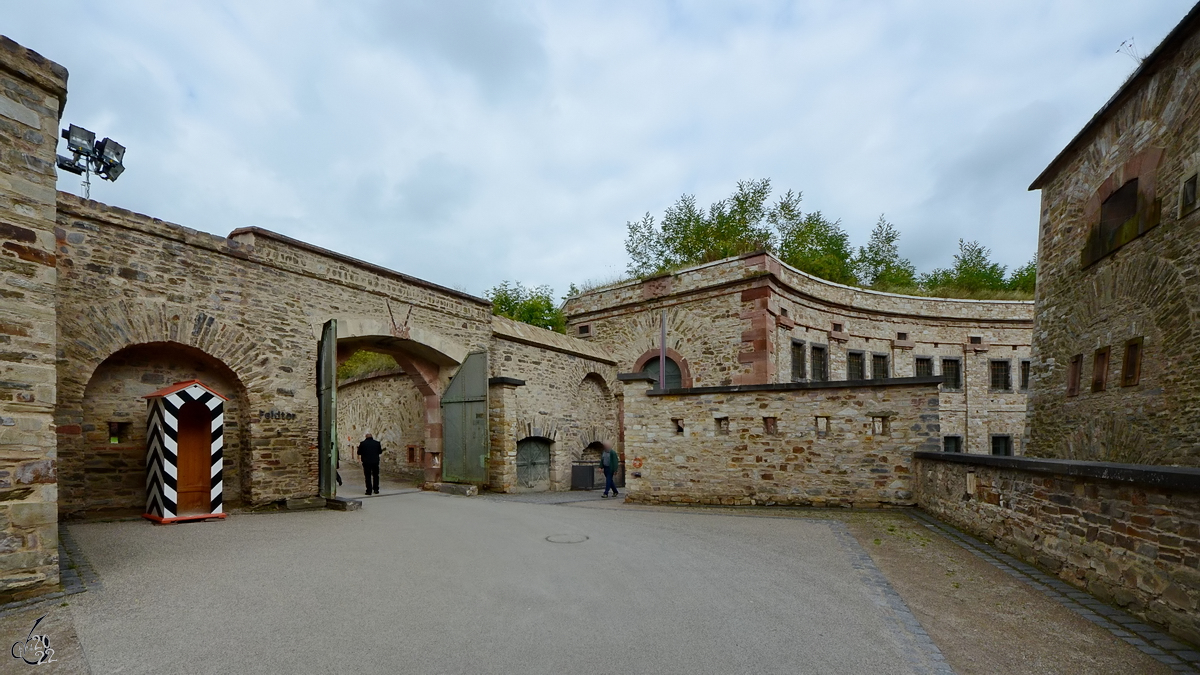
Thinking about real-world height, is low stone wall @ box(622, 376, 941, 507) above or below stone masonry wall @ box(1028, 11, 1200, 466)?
below

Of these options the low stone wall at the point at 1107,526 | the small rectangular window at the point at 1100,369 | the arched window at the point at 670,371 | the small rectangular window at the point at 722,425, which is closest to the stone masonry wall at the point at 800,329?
the arched window at the point at 670,371

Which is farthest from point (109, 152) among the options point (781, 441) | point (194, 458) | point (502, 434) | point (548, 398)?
point (781, 441)

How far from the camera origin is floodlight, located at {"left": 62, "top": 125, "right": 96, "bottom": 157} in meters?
8.75

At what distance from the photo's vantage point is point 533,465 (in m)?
15.3

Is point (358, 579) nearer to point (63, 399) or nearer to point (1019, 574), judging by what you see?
point (63, 399)

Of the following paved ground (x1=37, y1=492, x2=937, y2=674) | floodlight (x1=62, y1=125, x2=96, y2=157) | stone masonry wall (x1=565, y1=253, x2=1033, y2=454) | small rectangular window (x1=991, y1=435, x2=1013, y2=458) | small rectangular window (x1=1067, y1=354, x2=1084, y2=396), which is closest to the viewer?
paved ground (x1=37, y1=492, x2=937, y2=674)

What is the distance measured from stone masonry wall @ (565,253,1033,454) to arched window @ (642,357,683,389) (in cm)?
40

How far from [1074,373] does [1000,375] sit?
1512 centimetres

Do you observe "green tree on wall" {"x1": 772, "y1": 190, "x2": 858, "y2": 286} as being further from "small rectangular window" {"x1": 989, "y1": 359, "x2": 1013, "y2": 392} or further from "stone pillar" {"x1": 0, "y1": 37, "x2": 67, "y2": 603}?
"stone pillar" {"x1": 0, "y1": 37, "x2": 67, "y2": 603}

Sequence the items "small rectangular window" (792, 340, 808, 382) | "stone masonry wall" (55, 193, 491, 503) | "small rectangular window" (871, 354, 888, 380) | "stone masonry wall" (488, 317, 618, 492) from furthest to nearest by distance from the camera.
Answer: "small rectangular window" (871, 354, 888, 380), "small rectangular window" (792, 340, 808, 382), "stone masonry wall" (488, 317, 618, 492), "stone masonry wall" (55, 193, 491, 503)

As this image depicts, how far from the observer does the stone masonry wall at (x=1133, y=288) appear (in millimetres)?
7883

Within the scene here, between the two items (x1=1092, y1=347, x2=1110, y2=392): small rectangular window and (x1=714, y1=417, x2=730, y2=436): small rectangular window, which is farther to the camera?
(x1=714, y1=417, x2=730, y2=436): small rectangular window

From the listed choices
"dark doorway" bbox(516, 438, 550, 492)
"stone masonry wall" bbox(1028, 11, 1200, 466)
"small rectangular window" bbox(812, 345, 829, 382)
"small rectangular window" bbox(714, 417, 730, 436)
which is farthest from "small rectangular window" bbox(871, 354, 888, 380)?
"dark doorway" bbox(516, 438, 550, 492)

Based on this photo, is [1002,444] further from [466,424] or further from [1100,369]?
[466,424]
